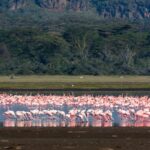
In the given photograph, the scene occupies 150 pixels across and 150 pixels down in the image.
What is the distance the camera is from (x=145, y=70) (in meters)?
95.4

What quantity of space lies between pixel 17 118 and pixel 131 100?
8.01 metres

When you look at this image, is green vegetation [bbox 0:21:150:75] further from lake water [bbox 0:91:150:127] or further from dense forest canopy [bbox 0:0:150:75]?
lake water [bbox 0:91:150:127]
